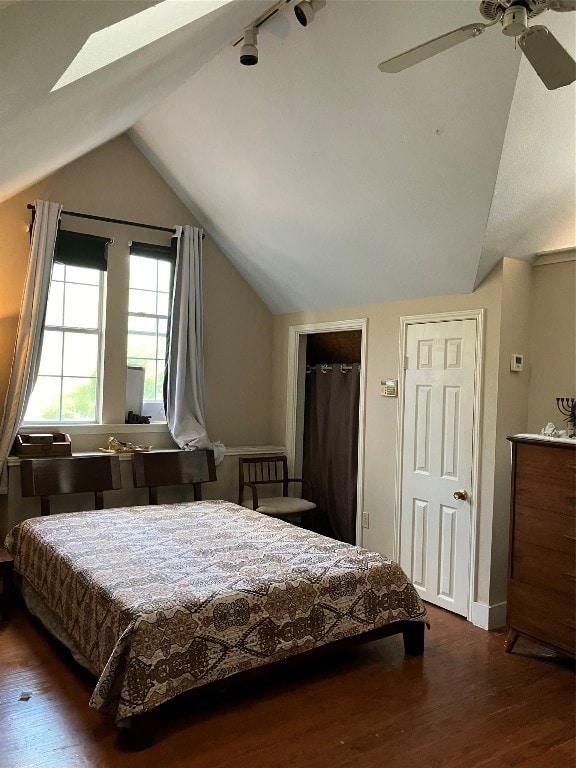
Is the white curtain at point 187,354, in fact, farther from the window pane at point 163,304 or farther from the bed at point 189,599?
the bed at point 189,599

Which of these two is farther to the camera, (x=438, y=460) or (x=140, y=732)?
(x=438, y=460)

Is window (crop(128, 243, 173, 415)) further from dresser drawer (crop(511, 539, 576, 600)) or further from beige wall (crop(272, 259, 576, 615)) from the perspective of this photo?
dresser drawer (crop(511, 539, 576, 600))

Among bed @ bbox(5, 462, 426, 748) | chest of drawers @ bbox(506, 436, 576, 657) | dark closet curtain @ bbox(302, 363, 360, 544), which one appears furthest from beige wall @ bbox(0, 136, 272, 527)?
chest of drawers @ bbox(506, 436, 576, 657)

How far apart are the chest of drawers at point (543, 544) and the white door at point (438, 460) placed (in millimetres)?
504

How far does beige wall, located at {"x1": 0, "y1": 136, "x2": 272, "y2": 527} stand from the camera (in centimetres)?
461

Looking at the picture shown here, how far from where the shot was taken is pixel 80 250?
4.84 m

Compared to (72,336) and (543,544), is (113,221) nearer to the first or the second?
(72,336)

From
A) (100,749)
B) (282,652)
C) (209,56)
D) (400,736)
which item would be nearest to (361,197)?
(209,56)

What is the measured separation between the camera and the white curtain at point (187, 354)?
5.15 metres

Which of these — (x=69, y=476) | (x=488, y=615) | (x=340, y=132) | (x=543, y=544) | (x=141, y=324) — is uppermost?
(x=340, y=132)

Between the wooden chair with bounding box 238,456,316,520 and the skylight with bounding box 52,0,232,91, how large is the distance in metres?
3.50

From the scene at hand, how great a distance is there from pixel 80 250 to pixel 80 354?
84cm

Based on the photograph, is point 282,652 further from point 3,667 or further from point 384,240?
point 384,240

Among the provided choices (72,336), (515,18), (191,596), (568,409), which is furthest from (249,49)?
(72,336)
